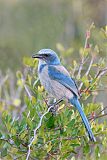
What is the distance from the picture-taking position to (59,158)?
3.52m

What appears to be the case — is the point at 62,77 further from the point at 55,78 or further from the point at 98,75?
the point at 98,75

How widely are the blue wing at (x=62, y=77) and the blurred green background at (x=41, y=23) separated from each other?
5197mm

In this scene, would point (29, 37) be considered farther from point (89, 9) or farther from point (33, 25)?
point (89, 9)

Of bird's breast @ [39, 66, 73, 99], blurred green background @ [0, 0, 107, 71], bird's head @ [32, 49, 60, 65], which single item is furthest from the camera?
blurred green background @ [0, 0, 107, 71]

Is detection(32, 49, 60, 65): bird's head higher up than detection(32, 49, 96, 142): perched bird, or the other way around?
detection(32, 49, 60, 65): bird's head

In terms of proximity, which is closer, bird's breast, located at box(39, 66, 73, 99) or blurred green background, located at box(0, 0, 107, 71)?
bird's breast, located at box(39, 66, 73, 99)

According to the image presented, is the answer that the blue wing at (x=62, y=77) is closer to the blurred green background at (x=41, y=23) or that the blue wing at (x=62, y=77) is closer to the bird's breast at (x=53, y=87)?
the bird's breast at (x=53, y=87)

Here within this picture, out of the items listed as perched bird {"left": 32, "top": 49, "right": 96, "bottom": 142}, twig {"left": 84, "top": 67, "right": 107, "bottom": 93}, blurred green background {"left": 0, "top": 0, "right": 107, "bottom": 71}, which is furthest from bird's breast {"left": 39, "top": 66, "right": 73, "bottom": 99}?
blurred green background {"left": 0, "top": 0, "right": 107, "bottom": 71}

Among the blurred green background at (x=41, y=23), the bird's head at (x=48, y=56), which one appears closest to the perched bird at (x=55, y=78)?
the bird's head at (x=48, y=56)

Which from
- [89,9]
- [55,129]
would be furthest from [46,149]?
[89,9]

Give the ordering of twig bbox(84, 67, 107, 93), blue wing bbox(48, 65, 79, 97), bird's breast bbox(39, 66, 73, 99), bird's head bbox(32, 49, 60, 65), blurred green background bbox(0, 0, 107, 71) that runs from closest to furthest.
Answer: twig bbox(84, 67, 107, 93) < blue wing bbox(48, 65, 79, 97) < bird's breast bbox(39, 66, 73, 99) < bird's head bbox(32, 49, 60, 65) < blurred green background bbox(0, 0, 107, 71)

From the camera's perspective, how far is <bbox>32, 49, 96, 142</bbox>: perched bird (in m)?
4.18

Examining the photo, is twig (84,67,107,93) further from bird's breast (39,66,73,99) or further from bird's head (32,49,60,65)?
bird's head (32,49,60,65)

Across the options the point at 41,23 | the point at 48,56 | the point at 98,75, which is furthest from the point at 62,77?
the point at 41,23
